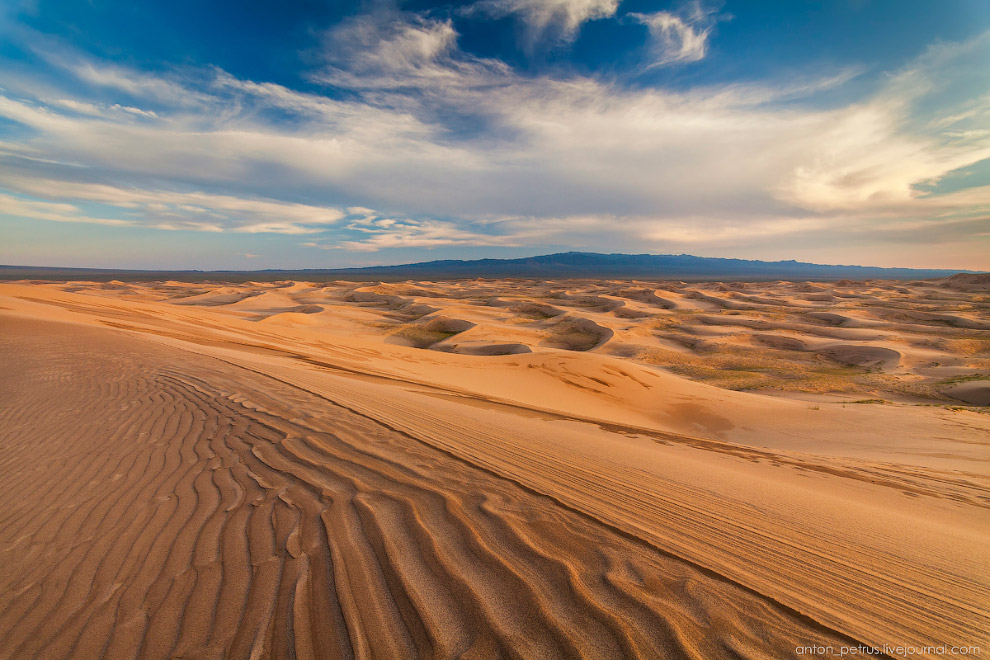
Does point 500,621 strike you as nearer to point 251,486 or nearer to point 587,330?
point 251,486

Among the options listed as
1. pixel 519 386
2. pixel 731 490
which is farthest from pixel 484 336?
pixel 731 490

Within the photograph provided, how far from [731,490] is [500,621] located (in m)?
2.88

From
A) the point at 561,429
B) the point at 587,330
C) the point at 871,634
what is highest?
the point at 871,634

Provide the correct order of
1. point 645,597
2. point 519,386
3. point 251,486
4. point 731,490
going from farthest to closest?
1. point 519,386
2. point 731,490
3. point 251,486
4. point 645,597

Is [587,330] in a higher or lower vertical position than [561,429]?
lower

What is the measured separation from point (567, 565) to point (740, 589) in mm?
886

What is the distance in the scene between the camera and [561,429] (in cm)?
599

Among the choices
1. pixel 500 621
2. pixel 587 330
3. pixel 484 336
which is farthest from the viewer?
pixel 587 330

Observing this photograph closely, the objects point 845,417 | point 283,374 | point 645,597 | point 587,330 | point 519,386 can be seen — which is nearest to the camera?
point 645,597

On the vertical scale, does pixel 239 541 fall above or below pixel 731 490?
above

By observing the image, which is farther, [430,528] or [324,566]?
[430,528]

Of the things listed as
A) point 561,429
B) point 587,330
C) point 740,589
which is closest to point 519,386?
point 561,429

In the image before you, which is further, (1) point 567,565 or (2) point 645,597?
(1) point 567,565

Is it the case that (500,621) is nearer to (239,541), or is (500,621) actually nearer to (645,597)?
(645,597)
